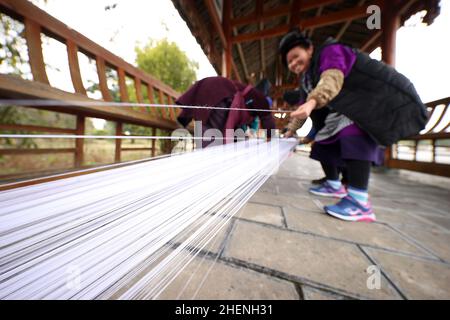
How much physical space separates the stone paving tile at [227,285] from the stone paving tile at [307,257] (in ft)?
0.16

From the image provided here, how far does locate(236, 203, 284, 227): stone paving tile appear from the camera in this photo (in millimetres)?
769

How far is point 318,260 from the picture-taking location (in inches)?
20.0

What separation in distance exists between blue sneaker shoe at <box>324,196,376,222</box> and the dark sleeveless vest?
332mm

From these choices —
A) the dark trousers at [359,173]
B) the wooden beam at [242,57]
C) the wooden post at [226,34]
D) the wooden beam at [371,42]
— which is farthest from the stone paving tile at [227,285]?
the wooden beam at [371,42]

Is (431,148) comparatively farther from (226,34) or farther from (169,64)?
(169,64)

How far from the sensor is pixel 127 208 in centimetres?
39

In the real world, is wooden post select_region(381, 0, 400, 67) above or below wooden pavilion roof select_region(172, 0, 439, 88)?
below

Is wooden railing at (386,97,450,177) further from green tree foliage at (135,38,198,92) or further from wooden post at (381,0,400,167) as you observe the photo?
green tree foliage at (135,38,198,92)

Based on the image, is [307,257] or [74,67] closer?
[307,257]

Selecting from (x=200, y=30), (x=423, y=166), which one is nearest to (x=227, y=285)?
(x=423, y=166)

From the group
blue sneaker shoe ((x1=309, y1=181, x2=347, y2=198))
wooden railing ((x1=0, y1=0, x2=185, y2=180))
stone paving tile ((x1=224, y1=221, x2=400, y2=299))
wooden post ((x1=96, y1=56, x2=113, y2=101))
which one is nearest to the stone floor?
stone paving tile ((x1=224, y1=221, x2=400, y2=299))

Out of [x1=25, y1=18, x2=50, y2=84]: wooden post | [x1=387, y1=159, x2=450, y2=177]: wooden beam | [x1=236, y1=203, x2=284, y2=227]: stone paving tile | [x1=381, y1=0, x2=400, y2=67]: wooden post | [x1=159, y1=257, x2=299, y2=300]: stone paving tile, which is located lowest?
[x1=159, y1=257, x2=299, y2=300]: stone paving tile

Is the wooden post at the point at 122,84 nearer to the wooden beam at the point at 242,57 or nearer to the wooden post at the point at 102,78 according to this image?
the wooden post at the point at 102,78

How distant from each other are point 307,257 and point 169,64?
25.7 ft
